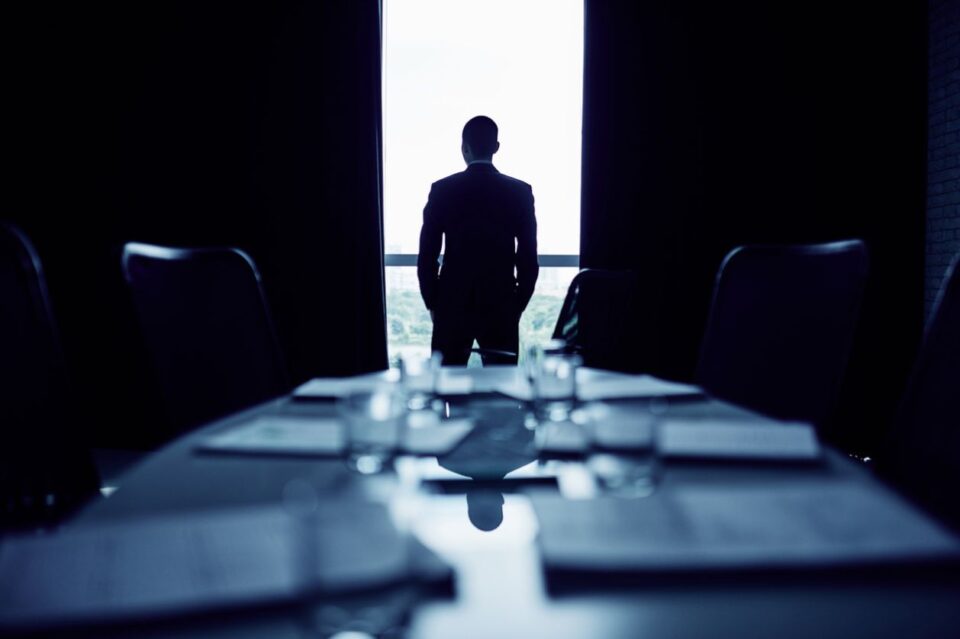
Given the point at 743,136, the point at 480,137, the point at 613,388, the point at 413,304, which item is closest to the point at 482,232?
the point at 480,137

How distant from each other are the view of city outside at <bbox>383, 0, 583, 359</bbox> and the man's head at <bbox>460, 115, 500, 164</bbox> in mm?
657

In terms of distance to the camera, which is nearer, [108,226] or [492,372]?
[492,372]

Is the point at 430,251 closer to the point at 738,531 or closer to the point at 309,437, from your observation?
the point at 309,437

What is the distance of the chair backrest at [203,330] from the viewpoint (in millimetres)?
1523

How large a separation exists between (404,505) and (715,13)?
395 centimetres

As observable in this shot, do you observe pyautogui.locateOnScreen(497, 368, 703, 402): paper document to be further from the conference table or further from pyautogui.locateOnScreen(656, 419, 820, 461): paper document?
the conference table

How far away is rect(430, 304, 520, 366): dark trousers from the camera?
9.76ft

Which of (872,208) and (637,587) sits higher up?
(872,208)

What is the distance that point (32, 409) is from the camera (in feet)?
3.90

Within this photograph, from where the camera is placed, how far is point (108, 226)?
3996 millimetres

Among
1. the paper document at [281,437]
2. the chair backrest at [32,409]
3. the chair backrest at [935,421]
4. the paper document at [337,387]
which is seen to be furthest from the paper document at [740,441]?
the chair backrest at [32,409]

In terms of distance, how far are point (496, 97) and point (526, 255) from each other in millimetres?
1199

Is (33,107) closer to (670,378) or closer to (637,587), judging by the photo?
(670,378)

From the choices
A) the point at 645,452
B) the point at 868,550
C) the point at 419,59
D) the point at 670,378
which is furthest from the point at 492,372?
the point at 419,59
